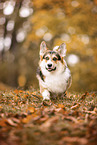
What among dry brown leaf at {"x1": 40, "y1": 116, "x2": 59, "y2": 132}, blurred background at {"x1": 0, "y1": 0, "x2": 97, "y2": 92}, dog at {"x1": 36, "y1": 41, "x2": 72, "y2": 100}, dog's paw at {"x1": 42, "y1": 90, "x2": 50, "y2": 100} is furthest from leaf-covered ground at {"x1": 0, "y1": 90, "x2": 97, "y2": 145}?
blurred background at {"x1": 0, "y1": 0, "x2": 97, "y2": 92}

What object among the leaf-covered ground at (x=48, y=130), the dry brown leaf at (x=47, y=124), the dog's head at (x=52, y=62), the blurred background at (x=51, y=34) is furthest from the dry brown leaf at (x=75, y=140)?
the blurred background at (x=51, y=34)

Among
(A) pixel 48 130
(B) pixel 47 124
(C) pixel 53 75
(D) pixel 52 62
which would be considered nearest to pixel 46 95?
(C) pixel 53 75

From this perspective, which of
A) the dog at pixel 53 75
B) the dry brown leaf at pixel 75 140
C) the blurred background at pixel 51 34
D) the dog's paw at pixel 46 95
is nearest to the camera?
the dry brown leaf at pixel 75 140

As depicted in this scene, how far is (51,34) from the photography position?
1268 cm

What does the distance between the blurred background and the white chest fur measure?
3148mm

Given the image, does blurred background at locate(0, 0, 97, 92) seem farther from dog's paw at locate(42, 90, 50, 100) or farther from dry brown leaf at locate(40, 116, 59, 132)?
dry brown leaf at locate(40, 116, 59, 132)

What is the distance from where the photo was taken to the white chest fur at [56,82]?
17.8ft

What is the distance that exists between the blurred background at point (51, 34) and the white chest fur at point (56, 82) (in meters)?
3.15

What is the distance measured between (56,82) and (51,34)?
299 inches

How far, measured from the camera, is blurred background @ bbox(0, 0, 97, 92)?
11.0 metres

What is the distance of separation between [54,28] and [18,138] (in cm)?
1023

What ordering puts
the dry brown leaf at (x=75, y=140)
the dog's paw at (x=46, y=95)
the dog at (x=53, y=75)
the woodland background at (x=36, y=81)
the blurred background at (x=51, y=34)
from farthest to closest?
1. the blurred background at (x=51, y=34)
2. the dog at (x=53, y=75)
3. the dog's paw at (x=46, y=95)
4. the woodland background at (x=36, y=81)
5. the dry brown leaf at (x=75, y=140)

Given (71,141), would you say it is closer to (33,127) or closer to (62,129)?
(62,129)

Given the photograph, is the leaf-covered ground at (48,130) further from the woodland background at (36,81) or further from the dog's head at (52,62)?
the dog's head at (52,62)
